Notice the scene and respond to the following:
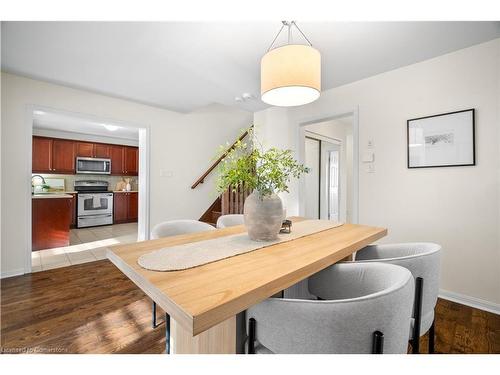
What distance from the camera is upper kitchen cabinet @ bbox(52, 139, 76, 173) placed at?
5219 millimetres

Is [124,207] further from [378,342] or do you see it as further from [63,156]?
[378,342]

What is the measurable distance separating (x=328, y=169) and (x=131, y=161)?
5160 millimetres

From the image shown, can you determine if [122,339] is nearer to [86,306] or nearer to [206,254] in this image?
[86,306]

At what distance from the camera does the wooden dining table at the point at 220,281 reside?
617mm

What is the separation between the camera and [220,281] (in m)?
0.76

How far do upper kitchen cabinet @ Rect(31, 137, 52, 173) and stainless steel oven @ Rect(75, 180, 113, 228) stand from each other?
68cm

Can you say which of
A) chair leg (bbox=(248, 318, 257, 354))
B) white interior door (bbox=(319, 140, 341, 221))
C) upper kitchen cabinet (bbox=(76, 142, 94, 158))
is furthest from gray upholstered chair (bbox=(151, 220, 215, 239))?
upper kitchen cabinet (bbox=(76, 142, 94, 158))

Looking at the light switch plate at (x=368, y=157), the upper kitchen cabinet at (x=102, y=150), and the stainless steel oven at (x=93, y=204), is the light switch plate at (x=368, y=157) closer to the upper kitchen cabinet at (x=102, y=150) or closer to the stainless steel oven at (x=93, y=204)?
the stainless steel oven at (x=93, y=204)

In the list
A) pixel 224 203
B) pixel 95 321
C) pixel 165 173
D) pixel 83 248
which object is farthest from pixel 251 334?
pixel 83 248

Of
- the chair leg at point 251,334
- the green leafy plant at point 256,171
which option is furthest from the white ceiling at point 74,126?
the chair leg at point 251,334

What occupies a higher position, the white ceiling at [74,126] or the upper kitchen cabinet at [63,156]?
the white ceiling at [74,126]

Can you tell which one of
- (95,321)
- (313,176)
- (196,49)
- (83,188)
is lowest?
(95,321)
